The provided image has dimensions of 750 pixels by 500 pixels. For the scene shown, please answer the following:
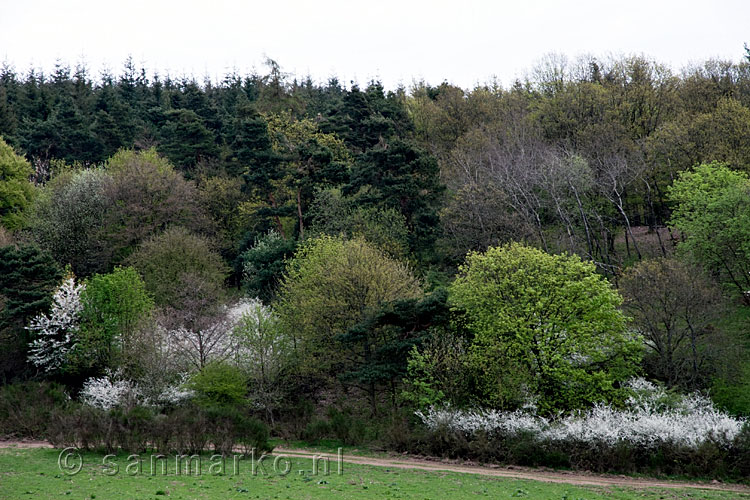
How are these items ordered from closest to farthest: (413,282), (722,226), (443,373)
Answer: (443,373) → (722,226) → (413,282)

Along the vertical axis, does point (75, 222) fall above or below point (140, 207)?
below

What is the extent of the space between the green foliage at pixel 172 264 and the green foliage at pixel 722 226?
102 ft

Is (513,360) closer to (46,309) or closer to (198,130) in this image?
(46,309)

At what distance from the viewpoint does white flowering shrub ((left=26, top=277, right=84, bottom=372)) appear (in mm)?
35312

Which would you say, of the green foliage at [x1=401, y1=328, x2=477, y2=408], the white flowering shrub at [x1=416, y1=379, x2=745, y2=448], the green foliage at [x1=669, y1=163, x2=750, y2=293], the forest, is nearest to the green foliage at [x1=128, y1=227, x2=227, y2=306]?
the forest

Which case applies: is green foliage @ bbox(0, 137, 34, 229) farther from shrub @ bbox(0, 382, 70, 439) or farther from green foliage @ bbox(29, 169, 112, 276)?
shrub @ bbox(0, 382, 70, 439)

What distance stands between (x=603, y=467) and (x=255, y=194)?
39742mm

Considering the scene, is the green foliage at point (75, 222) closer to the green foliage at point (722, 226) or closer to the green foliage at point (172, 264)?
the green foliage at point (172, 264)

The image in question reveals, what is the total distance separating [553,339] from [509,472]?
637 centimetres

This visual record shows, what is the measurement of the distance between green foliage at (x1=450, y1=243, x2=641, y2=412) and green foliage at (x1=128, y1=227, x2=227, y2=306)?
71.6ft

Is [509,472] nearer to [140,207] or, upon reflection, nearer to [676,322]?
[676,322]

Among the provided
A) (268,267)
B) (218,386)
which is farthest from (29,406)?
(268,267)

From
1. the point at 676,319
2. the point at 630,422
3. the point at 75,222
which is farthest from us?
the point at 75,222

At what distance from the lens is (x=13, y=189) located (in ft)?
172
